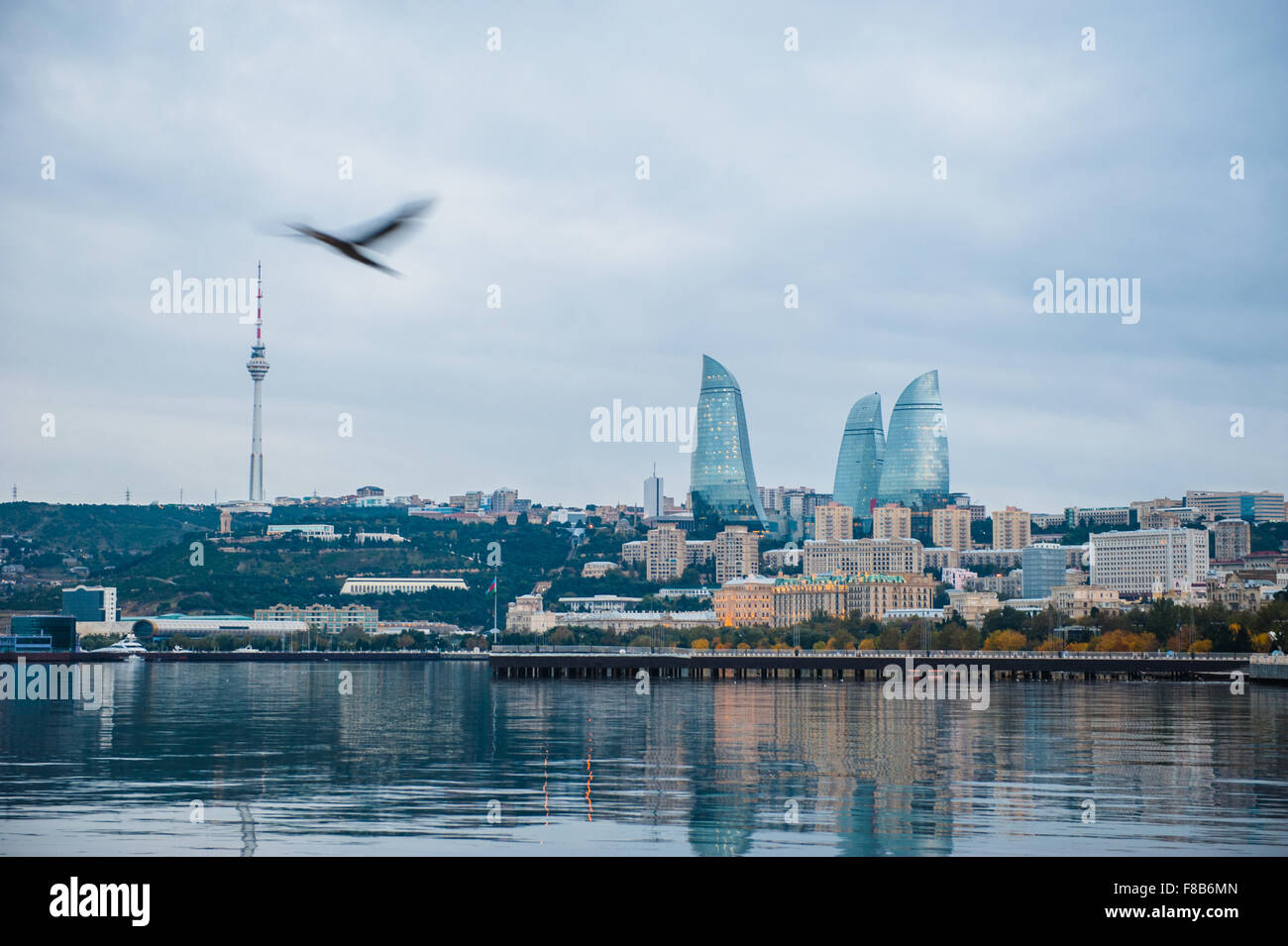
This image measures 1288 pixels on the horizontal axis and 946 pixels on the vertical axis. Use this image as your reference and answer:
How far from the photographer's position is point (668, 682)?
109 metres

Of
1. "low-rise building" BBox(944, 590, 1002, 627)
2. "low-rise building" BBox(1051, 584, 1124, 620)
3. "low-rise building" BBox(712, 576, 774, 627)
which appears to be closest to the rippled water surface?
"low-rise building" BBox(944, 590, 1002, 627)

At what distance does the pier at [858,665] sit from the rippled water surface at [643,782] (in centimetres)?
5069

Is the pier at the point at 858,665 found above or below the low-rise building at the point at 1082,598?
below

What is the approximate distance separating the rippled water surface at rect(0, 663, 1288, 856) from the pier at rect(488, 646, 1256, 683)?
50686 mm

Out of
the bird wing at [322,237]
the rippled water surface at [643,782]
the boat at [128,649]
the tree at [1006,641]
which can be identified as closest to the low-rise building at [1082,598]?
the tree at [1006,641]

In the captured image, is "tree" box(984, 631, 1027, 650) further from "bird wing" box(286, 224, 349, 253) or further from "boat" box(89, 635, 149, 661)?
"bird wing" box(286, 224, 349, 253)

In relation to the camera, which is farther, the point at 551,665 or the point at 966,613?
the point at 966,613

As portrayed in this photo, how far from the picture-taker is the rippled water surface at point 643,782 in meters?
22.8

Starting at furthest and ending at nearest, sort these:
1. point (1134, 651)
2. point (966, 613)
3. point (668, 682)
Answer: point (966, 613) → point (1134, 651) → point (668, 682)

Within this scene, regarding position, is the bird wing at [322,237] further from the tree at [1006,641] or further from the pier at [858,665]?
the tree at [1006,641]

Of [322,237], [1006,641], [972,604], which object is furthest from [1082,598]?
[322,237]

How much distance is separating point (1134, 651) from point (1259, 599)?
43.1 metres
